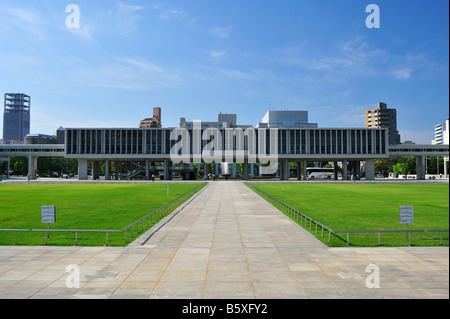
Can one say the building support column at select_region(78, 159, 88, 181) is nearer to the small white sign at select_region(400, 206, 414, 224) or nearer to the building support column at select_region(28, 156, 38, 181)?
the building support column at select_region(28, 156, 38, 181)

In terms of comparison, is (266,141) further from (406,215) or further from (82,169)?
(406,215)

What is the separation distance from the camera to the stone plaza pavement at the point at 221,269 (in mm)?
8281

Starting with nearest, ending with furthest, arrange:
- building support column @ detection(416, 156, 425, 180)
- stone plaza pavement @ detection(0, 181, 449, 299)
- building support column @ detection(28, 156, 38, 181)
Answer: stone plaza pavement @ detection(0, 181, 449, 299)
building support column @ detection(416, 156, 425, 180)
building support column @ detection(28, 156, 38, 181)

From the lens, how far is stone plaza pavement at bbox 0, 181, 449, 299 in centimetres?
828

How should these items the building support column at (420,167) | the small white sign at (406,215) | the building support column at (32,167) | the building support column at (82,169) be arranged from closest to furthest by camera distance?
the small white sign at (406,215) → the building support column at (82,169) → the building support column at (420,167) → the building support column at (32,167)

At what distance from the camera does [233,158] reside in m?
108

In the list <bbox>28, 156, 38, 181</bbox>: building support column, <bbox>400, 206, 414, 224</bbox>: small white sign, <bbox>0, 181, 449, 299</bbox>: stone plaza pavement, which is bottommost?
<bbox>0, 181, 449, 299</bbox>: stone plaza pavement

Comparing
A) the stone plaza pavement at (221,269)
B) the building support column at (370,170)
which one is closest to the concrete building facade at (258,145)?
the building support column at (370,170)

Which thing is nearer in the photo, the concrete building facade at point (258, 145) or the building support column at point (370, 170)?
the concrete building facade at point (258, 145)

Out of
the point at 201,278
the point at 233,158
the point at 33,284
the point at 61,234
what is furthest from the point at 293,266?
the point at 233,158

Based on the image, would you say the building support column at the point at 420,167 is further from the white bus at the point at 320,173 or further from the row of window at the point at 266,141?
the white bus at the point at 320,173

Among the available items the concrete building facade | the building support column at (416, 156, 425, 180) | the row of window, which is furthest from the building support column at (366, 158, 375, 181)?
the building support column at (416, 156, 425, 180)
